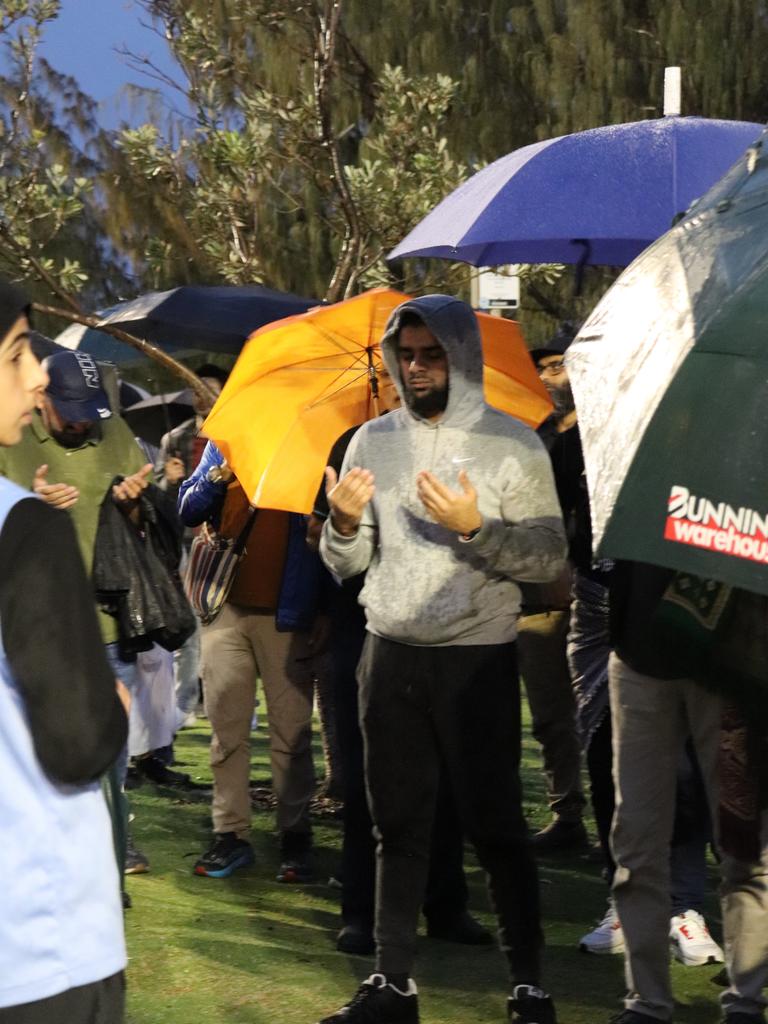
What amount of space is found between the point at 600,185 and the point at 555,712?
276 cm

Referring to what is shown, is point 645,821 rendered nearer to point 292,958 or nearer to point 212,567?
point 292,958

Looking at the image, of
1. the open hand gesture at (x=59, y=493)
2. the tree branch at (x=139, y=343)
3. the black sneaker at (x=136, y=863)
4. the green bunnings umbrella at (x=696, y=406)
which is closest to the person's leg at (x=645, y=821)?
the green bunnings umbrella at (x=696, y=406)

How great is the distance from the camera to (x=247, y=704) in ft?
23.6

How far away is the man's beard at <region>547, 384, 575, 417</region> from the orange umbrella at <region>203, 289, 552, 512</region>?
0.84 metres

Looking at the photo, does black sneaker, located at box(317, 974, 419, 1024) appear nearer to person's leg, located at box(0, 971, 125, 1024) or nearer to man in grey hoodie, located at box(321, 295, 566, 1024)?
man in grey hoodie, located at box(321, 295, 566, 1024)

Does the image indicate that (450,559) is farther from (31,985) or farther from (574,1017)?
(31,985)

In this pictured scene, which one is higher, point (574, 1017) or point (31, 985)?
point (31, 985)

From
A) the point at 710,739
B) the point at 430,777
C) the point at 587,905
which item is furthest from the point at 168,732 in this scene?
the point at 710,739

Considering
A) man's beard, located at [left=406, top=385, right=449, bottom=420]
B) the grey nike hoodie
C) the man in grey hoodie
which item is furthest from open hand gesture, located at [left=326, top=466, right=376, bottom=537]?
man's beard, located at [left=406, top=385, right=449, bottom=420]

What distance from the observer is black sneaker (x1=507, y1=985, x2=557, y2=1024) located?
4.96 m

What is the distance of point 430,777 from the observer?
5.12 metres

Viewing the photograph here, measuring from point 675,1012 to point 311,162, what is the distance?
6.56 m

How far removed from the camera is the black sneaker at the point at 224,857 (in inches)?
279

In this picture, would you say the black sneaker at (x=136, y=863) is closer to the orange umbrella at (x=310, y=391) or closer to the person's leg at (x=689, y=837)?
the orange umbrella at (x=310, y=391)
